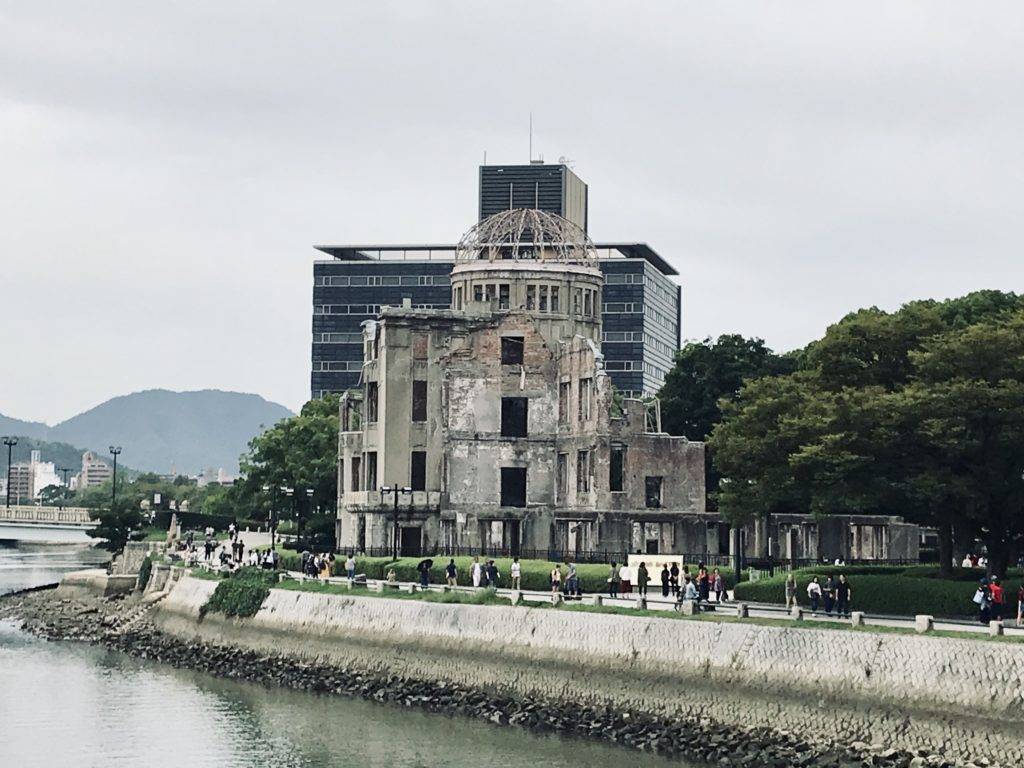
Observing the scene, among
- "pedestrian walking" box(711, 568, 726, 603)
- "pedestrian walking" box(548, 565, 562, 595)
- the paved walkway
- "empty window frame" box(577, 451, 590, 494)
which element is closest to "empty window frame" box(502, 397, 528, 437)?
"empty window frame" box(577, 451, 590, 494)

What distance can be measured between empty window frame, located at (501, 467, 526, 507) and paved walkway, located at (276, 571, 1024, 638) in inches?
915

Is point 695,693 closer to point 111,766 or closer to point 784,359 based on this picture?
point 111,766

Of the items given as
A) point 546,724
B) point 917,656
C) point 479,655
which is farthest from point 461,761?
point 917,656

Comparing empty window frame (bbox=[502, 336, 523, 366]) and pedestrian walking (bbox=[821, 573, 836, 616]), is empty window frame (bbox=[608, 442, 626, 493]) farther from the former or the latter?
pedestrian walking (bbox=[821, 573, 836, 616])

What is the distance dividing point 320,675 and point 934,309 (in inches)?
1067

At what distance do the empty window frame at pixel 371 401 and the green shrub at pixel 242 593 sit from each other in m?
16.7

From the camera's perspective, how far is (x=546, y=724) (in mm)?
57312

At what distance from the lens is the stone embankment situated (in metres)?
46.2

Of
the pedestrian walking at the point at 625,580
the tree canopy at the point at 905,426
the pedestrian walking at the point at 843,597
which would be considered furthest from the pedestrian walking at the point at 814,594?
the pedestrian walking at the point at 625,580

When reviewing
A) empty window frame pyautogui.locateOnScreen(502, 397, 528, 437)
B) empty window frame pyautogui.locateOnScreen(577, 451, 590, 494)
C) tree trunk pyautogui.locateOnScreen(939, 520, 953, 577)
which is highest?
empty window frame pyautogui.locateOnScreen(502, 397, 528, 437)

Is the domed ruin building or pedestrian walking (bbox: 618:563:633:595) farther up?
the domed ruin building

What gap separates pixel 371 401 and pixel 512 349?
27.8 feet

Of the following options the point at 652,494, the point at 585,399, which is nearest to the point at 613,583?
the point at 652,494

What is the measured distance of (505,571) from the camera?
79750 mm
